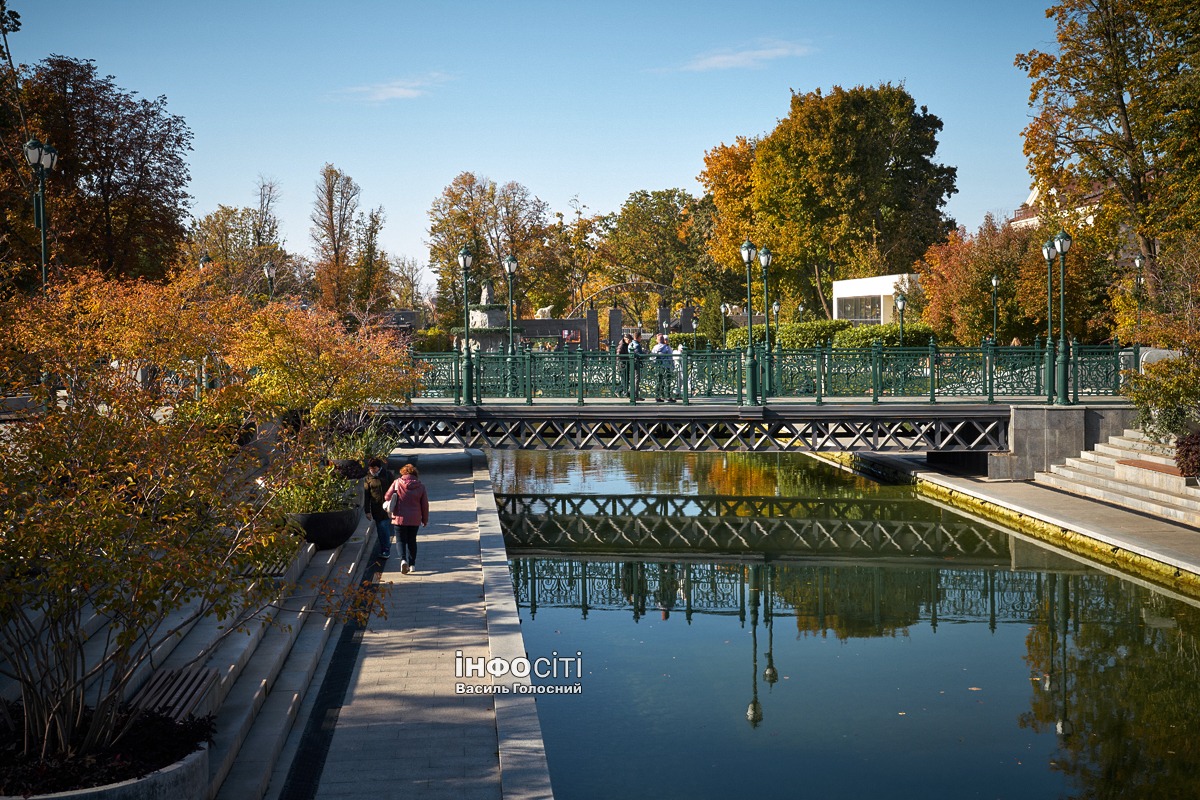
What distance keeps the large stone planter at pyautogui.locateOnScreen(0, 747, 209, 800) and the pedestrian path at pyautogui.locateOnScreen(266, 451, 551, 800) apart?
1.14 metres

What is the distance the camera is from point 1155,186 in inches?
1161

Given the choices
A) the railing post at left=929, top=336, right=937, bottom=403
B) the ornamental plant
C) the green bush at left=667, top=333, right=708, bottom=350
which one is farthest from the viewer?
the green bush at left=667, top=333, right=708, bottom=350

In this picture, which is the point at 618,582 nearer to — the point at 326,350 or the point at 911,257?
the point at 326,350

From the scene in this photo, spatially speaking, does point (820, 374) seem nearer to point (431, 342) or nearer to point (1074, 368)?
point (1074, 368)

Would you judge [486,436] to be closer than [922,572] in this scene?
No

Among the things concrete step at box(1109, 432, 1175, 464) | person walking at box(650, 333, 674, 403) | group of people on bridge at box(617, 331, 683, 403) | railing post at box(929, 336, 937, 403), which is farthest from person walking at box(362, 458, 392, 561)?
concrete step at box(1109, 432, 1175, 464)

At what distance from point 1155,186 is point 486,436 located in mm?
19961

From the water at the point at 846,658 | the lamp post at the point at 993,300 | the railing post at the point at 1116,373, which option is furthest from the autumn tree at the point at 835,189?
the water at the point at 846,658

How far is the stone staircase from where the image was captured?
1812 cm

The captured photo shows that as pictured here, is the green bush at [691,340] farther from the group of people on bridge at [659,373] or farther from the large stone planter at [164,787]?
the large stone planter at [164,787]

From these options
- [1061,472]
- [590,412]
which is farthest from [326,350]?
[1061,472]

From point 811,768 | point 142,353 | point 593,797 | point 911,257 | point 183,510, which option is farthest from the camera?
point 911,257

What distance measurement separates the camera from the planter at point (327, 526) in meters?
14.8

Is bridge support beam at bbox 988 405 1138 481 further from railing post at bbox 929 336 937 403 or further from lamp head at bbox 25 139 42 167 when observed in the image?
lamp head at bbox 25 139 42 167
